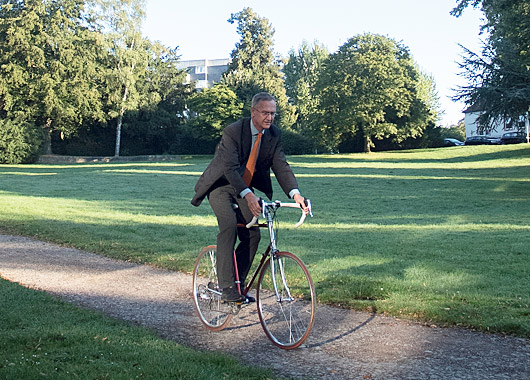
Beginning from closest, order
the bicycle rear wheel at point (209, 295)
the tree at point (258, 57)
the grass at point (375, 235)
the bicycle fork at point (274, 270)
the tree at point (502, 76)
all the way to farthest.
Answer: the bicycle fork at point (274, 270) → the bicycle rear wheel at point (209, 295) → the grass at point (375, 235) → the tree at point (502, 76) → the tree at point (258, 57)

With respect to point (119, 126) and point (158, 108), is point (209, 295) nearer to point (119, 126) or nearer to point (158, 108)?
point (119, 126)

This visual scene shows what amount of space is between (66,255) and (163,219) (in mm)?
5528

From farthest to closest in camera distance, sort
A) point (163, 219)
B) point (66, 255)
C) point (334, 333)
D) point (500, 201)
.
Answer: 1. point (500, 201)
2. point (163, 219)
3. point (66, 255)
4. point (334, 333)

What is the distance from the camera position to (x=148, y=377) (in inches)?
161

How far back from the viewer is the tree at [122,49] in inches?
2361

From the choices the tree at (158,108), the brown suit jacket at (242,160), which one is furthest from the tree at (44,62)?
the brown suit jacket at (242,160)

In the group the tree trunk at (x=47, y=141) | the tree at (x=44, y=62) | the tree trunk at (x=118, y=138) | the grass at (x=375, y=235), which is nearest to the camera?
the grass at (x=375, y=235)

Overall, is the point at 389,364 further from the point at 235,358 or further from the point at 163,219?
the point at 163,219

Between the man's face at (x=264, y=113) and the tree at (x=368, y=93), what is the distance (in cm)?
5018

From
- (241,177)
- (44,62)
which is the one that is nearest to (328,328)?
(241,177)

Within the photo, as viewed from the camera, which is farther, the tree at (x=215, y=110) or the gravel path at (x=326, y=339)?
the tree at (x=215, y=110)

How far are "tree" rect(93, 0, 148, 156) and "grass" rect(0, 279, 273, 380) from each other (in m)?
57.2

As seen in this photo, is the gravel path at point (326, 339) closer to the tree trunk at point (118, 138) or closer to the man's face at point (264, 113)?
the man's face at point (264, 113)

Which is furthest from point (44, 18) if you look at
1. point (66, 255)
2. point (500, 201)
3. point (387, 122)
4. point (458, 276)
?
point (458, 276)
